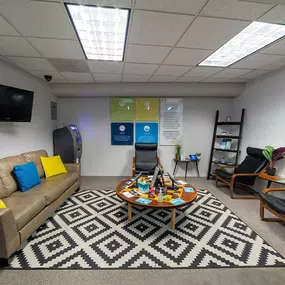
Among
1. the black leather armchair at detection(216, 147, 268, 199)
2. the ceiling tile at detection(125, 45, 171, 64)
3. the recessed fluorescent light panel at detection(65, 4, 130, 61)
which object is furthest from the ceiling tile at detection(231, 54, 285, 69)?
the recessed fluorescent light panel at detection(65, 4, 130, 61)

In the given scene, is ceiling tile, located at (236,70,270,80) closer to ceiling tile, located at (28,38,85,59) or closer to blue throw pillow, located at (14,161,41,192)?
ceiling tile, located at (28,38,85,59)

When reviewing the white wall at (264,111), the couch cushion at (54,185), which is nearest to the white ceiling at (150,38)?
the white wall at (264,111)

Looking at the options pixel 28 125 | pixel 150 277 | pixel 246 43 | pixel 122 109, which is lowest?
pixel 150 277

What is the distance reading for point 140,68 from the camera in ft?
10.1

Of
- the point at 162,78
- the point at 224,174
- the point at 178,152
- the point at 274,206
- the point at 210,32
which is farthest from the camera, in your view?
the point at 178,152

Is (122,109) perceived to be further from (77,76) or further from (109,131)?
(77,76)

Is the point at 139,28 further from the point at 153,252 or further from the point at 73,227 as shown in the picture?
the point at 73,227

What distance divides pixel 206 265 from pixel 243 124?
3.49 m

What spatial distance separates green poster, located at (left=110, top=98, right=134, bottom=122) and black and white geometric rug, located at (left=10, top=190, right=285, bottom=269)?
8.05 ft

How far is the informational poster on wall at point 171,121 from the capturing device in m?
4.59

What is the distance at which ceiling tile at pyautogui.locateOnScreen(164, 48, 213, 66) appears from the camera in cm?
238

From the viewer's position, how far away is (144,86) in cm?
409

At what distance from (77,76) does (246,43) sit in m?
3.00

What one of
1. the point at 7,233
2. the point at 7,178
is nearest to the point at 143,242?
the point at 7,233
